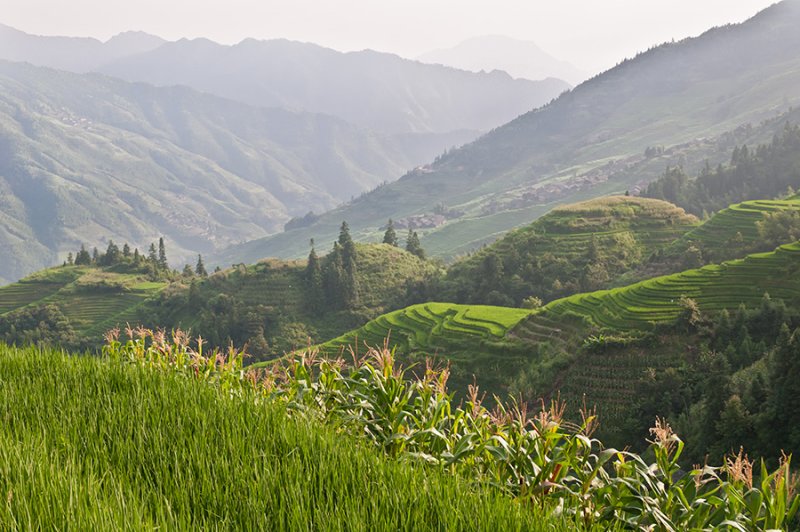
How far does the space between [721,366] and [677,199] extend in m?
108

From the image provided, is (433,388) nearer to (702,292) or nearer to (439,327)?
(702,292)

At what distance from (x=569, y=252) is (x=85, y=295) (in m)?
81.8

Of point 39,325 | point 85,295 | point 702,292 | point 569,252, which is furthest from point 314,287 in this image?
point 702,292

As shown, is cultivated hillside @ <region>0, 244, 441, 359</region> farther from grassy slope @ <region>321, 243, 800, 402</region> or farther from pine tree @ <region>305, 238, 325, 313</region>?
grassy slope @ <region>321, 243, 800, 402</region>

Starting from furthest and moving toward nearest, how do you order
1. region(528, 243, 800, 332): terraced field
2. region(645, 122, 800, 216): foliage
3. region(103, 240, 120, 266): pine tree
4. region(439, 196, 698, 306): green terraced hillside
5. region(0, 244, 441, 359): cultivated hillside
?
region(645, 122, 800, 216): foliage < region(103, 240, 120, 266): pine tree < region(0, 244, 441, 359): cultivated hillside < region(439, 196, 698, 306): green terraced hillside < region(528, 243, 800, 332): terraced field

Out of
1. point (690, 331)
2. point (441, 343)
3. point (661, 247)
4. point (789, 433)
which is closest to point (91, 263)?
point (441, 343)

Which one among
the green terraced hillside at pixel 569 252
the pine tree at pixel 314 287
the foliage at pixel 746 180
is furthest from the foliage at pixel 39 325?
the foliage at pixel 746 180

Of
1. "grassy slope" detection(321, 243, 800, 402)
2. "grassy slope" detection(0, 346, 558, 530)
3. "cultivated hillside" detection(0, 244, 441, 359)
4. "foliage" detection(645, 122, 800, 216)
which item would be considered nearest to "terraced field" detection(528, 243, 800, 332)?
"grassy slope" detection(321, 243, 800, 402)

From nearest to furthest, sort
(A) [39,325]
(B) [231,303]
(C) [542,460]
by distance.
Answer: (C) [542,460] < (A) [39,325] < (B) [231,303]

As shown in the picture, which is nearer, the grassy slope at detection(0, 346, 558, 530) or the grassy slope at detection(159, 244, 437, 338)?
the grassy slope at detection(0, 346, 558, 530)

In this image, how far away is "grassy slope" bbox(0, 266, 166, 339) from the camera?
96938 millimetres

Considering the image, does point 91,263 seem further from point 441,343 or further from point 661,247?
point 661,247

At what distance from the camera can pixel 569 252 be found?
86.6 m

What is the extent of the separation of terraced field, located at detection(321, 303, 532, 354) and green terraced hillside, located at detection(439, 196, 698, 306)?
14.4 m
